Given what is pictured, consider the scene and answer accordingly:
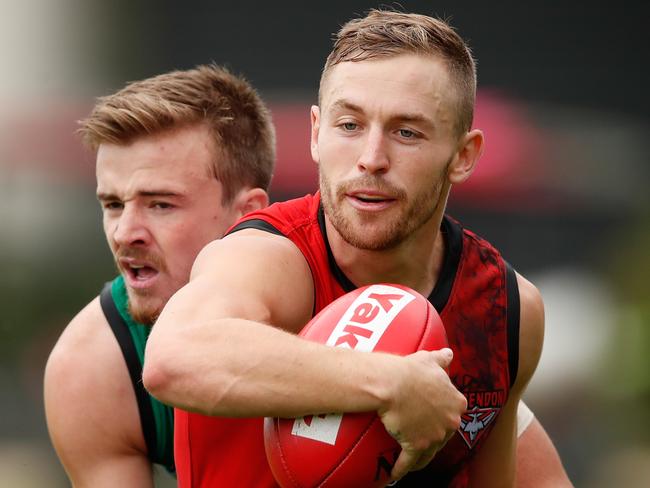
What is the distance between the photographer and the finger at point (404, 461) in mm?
3271

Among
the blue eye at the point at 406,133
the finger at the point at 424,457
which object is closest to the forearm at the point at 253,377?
the finger at the point at 424,457

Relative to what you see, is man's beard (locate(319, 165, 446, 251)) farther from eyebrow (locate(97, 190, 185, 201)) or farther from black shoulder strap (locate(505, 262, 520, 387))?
eyebrow (locate(97, 190, 185, 201))

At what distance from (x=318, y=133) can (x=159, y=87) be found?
3.83ft

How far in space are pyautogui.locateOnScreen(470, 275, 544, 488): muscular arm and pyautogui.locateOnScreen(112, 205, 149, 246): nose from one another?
143 centimetres

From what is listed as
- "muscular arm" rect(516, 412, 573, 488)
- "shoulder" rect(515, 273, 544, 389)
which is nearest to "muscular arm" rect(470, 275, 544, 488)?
"shoulder" rect(515, 273, 544, 389)

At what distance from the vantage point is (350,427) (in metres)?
3.26

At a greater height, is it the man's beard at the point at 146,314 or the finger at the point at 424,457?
the finger at the point at 424,457

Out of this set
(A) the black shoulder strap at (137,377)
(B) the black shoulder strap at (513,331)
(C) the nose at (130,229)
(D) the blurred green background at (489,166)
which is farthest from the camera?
(D) the blurred green background at (489,166)

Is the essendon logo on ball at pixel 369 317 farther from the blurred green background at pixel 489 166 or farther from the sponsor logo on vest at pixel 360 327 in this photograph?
the blurred green background at pixel 489 166

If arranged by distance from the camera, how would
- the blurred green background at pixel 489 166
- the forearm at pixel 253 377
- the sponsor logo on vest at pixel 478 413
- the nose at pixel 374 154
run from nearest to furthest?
the forearm at pixel 253 377, the nose at pixel 374 154, the sponsor logo on vest at pixel 478 413, the blurred green background at pixel 489 166

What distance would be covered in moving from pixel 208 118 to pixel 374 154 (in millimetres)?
1381

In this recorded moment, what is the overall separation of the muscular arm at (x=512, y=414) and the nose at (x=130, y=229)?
143 cm

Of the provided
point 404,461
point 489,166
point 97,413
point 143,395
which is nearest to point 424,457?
point 404,461

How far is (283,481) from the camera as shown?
340cm
